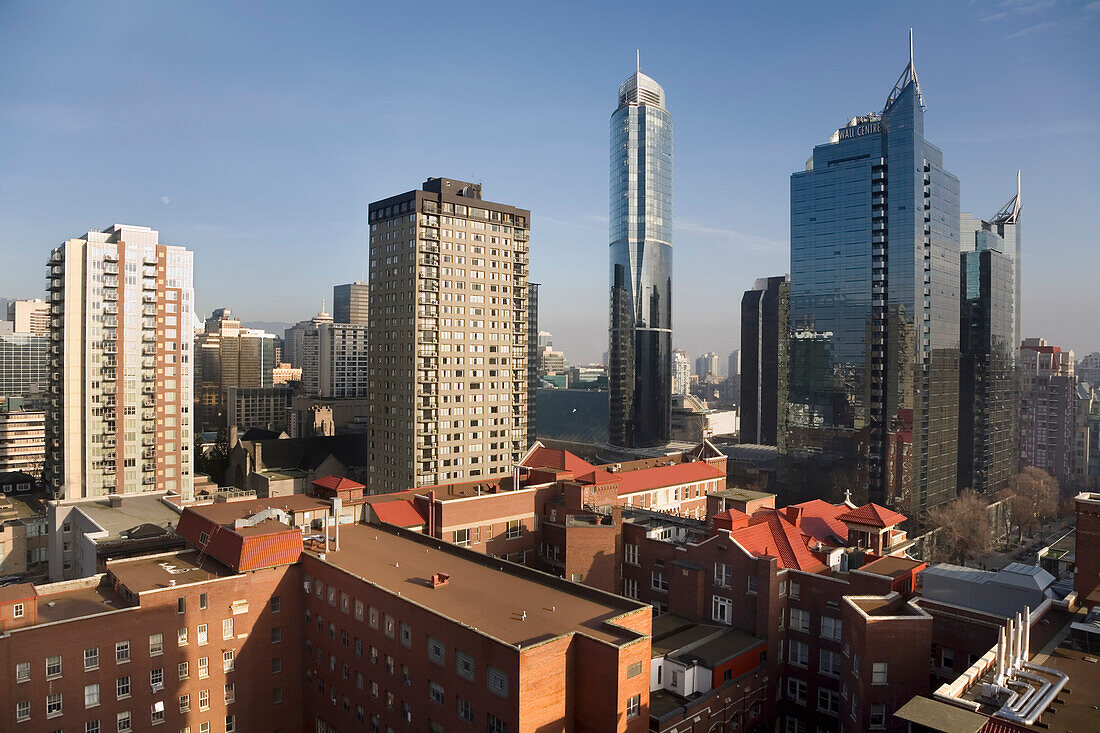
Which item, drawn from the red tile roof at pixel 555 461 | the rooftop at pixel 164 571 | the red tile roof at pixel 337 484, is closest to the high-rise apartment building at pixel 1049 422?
the red tile roof at pixel 555 461

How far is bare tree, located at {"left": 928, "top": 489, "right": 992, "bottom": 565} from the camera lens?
3172 inches

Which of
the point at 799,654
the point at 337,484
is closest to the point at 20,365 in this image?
the point at 337,484

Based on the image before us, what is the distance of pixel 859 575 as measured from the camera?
3828 centimetres

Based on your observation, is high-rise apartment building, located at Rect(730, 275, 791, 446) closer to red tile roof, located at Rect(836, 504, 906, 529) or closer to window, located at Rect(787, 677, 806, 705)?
red tile roof, located at Rect(836, 504, 906, 529)

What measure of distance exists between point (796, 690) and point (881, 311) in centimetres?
7154

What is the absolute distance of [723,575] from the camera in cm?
4203

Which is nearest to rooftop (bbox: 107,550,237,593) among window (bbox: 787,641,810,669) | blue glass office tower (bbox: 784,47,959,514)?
window (bbox: 787,641,810,669)

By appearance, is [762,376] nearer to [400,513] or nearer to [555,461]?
[555,461]

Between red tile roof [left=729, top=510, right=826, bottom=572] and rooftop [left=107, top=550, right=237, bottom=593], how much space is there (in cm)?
2984

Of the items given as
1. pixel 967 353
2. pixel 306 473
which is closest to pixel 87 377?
pixel 306 473

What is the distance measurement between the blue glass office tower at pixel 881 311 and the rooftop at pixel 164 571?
84814mm

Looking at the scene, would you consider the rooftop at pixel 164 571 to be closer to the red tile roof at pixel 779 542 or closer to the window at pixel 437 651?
the window at pixel 437 651

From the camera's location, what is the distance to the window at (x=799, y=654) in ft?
131

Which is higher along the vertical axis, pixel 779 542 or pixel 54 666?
pixel 779 542
